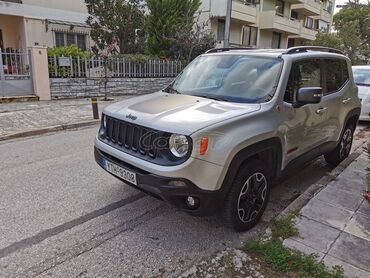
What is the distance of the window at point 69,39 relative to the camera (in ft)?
59.0

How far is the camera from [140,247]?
307 cm

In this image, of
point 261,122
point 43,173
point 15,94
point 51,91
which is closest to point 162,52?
point 51,91

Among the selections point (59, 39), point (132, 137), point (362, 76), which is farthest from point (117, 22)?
point (132, 137)

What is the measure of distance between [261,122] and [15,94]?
417 inches

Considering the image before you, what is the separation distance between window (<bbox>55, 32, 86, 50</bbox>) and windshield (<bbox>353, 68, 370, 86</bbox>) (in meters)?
15.0

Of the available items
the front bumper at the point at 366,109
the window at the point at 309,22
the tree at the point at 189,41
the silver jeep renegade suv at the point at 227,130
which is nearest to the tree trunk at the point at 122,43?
the tree at the point at 189,41

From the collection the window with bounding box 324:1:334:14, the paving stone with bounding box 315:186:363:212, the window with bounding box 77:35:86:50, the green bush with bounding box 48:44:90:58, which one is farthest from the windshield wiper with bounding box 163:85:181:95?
the window with bounding box 324:1:334:14

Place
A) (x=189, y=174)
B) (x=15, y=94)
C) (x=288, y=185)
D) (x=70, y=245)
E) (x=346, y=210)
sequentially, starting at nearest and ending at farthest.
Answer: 1. (x=189, y=174)
2. (x=70, y=245)
3. (x=346, y=210)
4. (x=288, y=185)
5. (x=15, y=94)

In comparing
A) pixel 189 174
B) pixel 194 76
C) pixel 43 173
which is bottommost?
pixel 43 173

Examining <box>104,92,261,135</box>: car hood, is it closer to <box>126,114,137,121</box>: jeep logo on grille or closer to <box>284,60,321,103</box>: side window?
<box>126,114,137,121</box>: jeep logo on grille

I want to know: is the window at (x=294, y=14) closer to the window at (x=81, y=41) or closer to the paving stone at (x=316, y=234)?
the window at (x=81, y=41)

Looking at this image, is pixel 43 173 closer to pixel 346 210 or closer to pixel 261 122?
pixel 261 122

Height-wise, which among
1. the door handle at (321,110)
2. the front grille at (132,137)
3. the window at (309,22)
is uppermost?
the window at (309,22)

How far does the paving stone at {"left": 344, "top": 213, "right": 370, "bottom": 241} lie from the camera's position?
3.28m
